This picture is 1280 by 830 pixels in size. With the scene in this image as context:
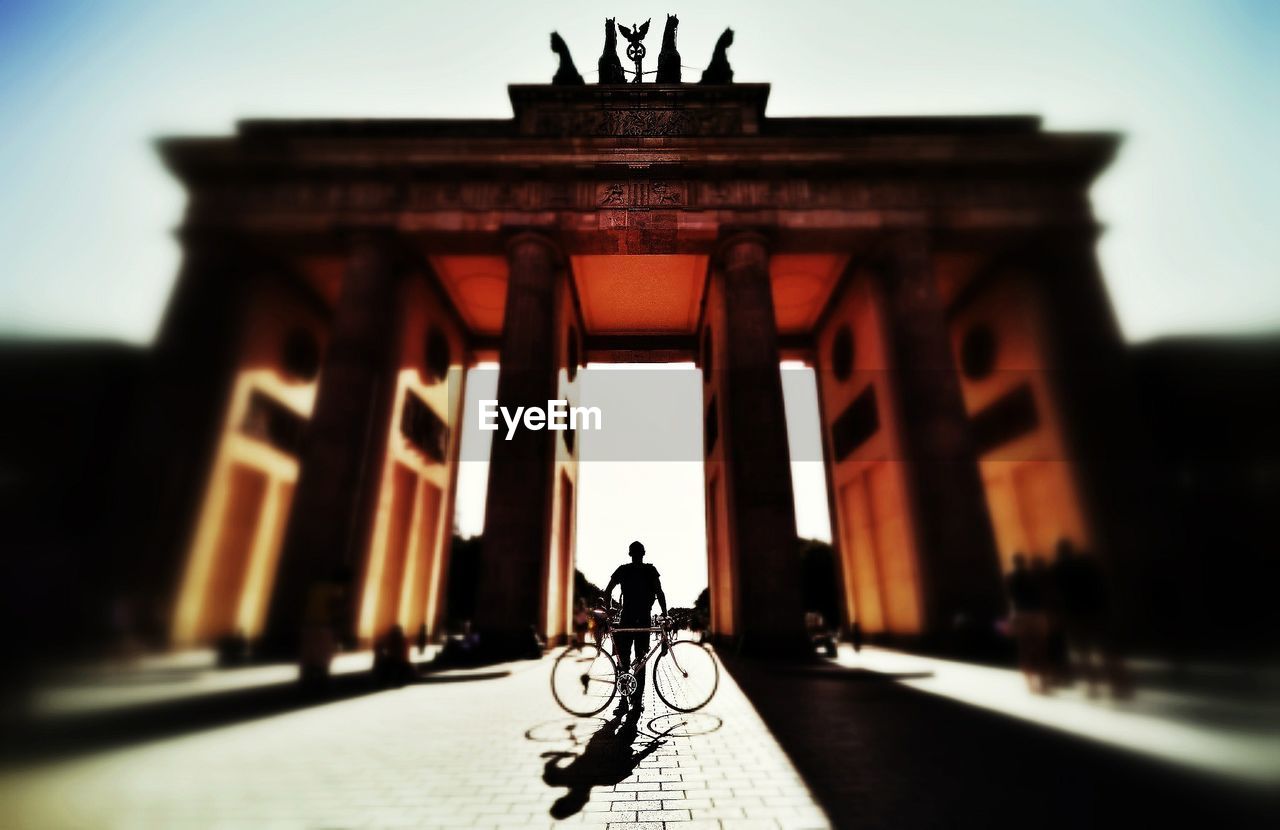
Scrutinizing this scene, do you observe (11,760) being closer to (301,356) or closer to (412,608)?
(301,356)

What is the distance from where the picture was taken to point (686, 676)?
6828 millimetres

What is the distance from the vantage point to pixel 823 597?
54.1 meters

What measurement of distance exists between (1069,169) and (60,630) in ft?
16.0

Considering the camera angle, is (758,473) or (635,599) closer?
(635,599)

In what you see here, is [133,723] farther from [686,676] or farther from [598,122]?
[598,122]

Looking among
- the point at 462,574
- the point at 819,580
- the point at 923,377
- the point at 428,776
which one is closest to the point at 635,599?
the point at 428,776

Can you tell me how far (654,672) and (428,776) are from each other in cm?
343

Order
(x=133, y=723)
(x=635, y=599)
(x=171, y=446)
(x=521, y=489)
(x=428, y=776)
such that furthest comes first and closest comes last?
(x=521, y=489) → (x=635, y=599) → (x=428, y=776) → (x=171, y=446) → (x=133, y=723)

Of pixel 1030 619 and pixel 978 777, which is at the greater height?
pixel 1030 619

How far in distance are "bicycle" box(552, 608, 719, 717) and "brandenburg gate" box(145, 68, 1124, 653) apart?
3.27m

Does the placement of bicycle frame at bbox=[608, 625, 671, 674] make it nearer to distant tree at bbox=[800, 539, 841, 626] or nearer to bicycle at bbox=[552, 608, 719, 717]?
bicycle at bbox=[552, 608, 719, 717]

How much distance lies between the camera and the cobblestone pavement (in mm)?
1735

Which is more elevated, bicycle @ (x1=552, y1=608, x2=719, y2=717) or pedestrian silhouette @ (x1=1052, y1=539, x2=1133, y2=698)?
pedestrian silhouette @ (x1=1052, y1=539, x2=1133, y2=698)

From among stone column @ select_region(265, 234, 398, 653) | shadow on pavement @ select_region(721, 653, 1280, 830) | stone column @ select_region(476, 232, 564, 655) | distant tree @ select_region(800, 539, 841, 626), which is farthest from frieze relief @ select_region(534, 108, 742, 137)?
distant tree @ select_region(800, 539, 841, 626)
